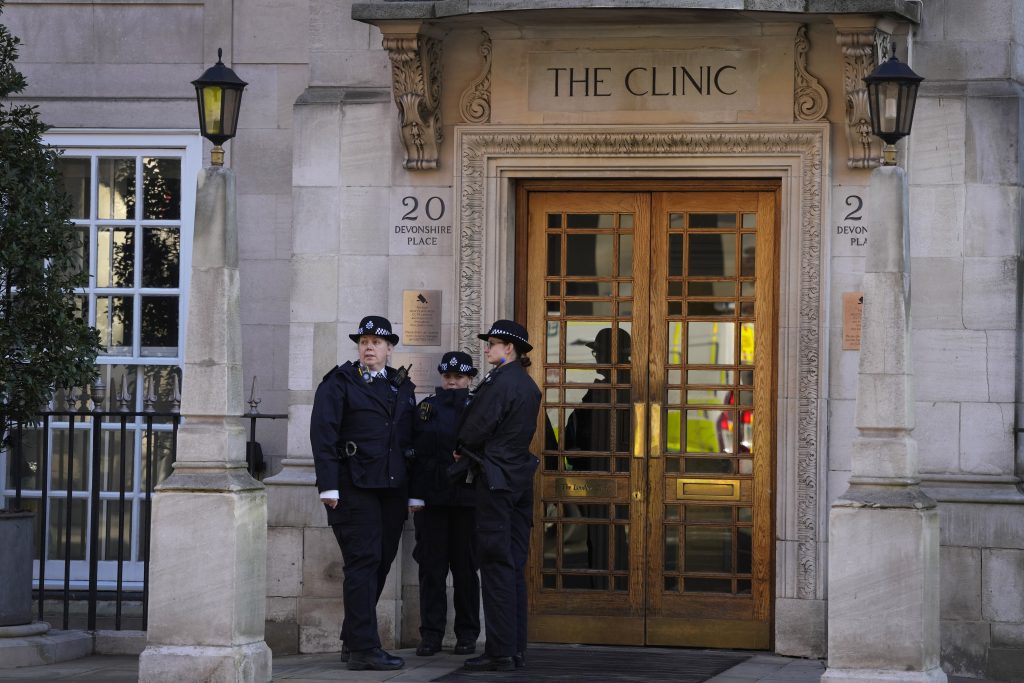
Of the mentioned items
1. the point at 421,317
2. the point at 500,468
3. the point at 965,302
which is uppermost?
the point at 965,302

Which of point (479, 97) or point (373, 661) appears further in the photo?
point (479, 97)

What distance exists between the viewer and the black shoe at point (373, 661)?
34.2 ft

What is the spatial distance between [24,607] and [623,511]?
4.01 meters

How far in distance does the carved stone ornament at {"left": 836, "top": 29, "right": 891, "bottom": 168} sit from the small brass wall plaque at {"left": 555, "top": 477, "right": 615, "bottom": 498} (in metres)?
2.67

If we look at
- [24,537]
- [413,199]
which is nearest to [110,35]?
[413,199]

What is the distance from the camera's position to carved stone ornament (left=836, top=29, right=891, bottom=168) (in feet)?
35.4

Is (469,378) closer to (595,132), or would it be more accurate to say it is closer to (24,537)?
(595,132)

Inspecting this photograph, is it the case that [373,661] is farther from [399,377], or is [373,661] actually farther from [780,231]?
[780,231]

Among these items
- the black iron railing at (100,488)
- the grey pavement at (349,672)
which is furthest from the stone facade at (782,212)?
the black iron railing at (100,488)

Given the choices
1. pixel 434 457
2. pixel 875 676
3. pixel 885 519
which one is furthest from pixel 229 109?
pixel 875 676

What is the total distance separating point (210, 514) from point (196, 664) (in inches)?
31.9

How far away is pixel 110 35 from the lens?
12.8 metres

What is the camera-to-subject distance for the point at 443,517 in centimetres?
1098

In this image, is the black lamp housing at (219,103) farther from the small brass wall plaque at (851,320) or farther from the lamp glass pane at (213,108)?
the small brass wall plaque at (851,320)
